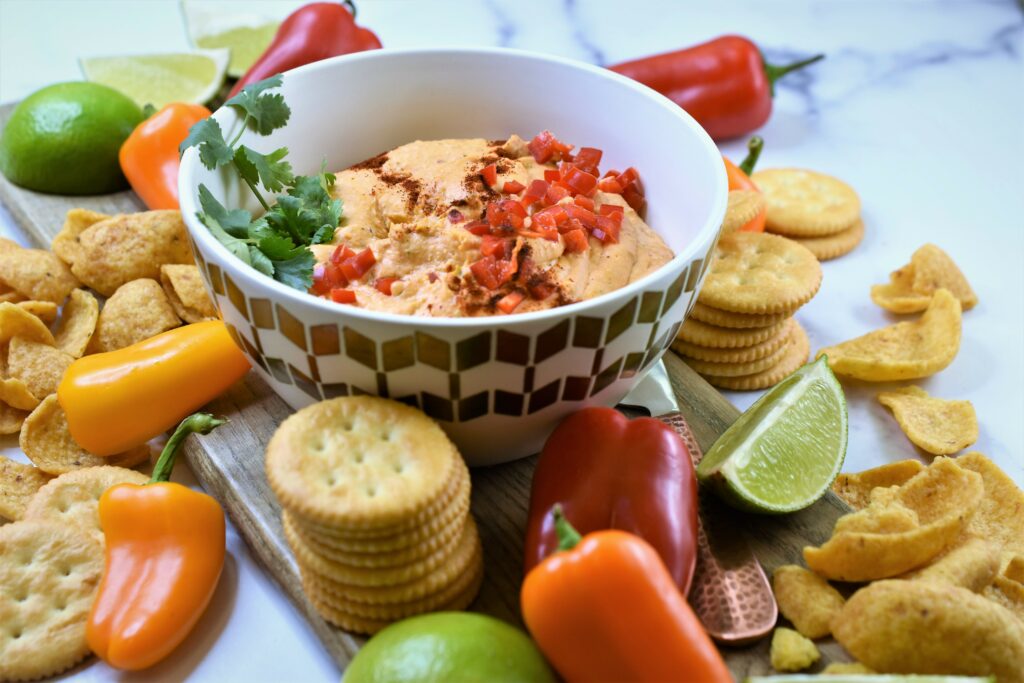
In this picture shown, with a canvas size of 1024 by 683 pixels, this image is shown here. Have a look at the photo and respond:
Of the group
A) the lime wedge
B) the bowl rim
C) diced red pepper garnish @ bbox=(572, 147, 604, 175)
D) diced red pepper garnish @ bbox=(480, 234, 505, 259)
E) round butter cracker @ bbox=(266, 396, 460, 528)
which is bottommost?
the lime wedge

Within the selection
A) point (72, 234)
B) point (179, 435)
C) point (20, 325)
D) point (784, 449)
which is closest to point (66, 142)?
point (72, 234)

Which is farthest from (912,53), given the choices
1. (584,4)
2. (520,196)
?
(520,196)

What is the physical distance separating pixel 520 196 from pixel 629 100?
0.47 meters

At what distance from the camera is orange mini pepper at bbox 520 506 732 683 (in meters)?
1.88

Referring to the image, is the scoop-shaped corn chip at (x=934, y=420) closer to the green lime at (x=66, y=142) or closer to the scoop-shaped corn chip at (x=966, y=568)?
the scoop-shaped corn chip at (x=966, y=568)

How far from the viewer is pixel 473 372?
218 cm

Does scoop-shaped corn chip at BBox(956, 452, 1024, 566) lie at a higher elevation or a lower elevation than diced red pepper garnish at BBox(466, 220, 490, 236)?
lower

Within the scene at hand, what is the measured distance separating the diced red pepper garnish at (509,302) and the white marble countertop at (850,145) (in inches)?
34.1

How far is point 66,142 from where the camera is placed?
3523 millimetres

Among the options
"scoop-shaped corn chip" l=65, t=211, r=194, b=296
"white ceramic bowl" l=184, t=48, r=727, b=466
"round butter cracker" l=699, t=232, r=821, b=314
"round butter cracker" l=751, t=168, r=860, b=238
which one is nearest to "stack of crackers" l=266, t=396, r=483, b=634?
"white ceramic bowl" l=184, t=48, r=727, b=466

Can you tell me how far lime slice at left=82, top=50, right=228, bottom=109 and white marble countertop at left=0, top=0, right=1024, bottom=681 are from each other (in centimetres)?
48

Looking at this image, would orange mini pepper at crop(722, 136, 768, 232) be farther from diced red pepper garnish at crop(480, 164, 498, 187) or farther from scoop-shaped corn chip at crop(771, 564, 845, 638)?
scoop-shaped corn chip at crop(771, 564, 845, 638)

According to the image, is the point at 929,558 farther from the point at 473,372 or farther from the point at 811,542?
the point at 473,372

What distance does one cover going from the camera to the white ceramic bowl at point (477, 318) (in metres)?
2.14
